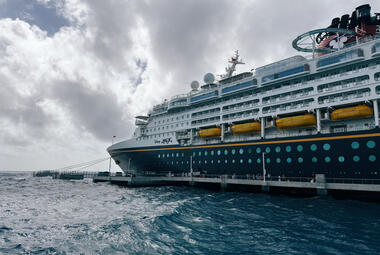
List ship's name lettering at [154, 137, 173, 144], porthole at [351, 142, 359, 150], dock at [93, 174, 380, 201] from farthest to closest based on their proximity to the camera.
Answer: ship's name lettering at [154, 137, 173, 144], porthole at [351, 142, 359, 150], dock at [93, 174, 380, 201]

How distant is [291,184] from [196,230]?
54.1ft

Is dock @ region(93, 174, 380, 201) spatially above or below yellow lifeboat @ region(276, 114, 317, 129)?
below

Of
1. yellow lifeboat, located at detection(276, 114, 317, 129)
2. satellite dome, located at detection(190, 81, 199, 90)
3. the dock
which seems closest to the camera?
the dock

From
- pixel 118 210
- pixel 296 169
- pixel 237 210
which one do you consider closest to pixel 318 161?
pixel 296 169

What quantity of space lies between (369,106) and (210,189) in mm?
23412

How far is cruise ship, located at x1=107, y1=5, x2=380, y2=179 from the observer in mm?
24000

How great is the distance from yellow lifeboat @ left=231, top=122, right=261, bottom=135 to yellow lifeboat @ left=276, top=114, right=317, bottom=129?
3304 millimetres

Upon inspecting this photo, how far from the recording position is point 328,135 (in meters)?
24.8

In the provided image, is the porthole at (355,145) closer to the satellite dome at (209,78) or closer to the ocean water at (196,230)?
the ocean water at (196,230)

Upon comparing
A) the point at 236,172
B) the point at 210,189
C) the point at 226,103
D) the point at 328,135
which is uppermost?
the point at 226,103

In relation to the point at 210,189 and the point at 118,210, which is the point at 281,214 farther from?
the point at 210,189

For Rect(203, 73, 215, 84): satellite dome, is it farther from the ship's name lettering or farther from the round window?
the round window

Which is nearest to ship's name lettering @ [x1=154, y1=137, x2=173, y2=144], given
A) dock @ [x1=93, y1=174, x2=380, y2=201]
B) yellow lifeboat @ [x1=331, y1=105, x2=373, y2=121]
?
dock @ [x1=93, y1=174, x2=380, y2=201]

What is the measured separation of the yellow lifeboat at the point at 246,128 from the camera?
32156 mm
